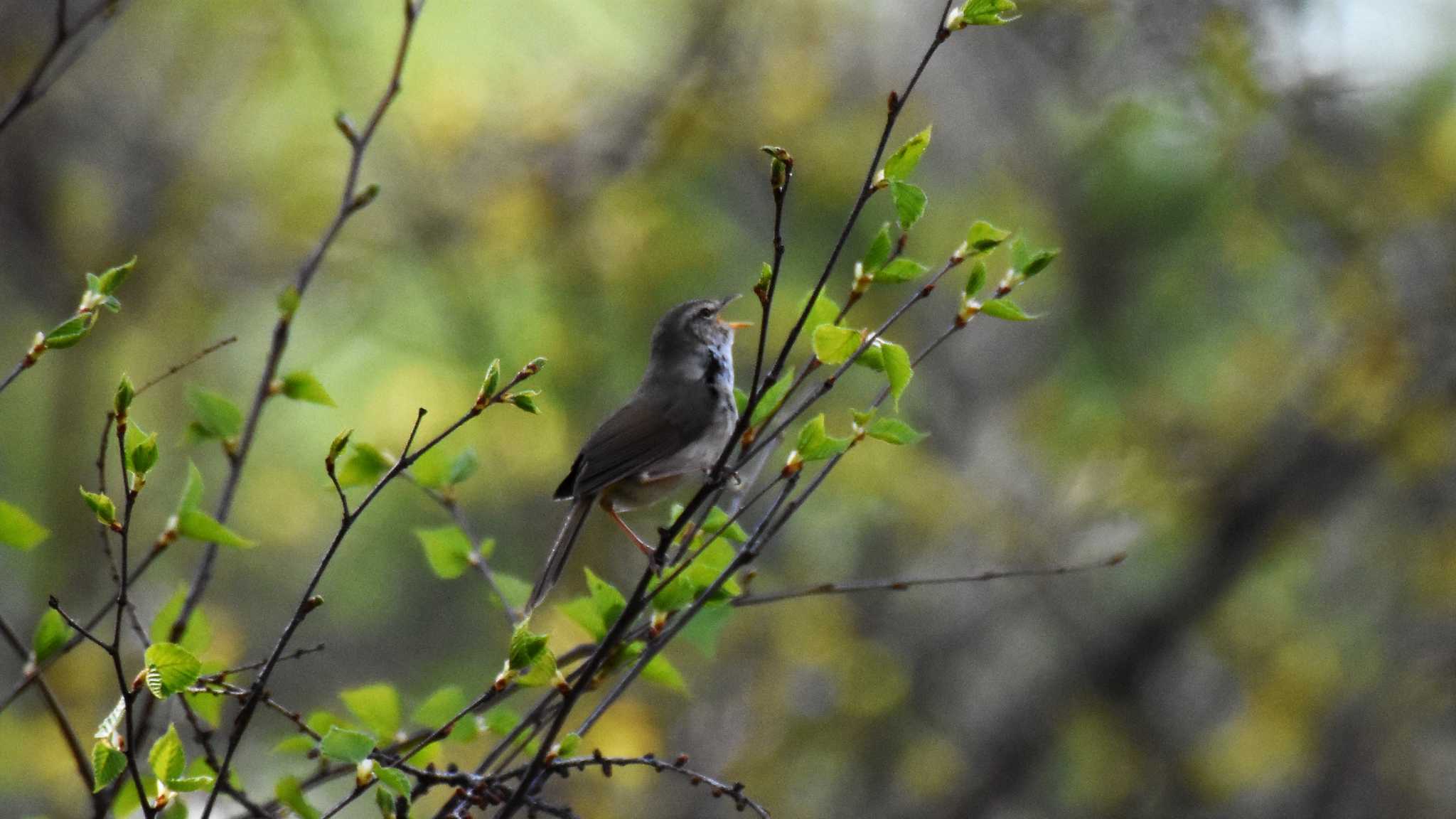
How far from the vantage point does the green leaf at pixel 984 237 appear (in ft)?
8.93

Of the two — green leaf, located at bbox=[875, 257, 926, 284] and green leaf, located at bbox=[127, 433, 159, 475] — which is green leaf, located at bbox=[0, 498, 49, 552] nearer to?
green leaf, located at bbox=[127, 433, 159, 475]

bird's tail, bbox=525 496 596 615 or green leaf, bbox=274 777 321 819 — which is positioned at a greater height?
bird's tail, bbox=525 496 596 615

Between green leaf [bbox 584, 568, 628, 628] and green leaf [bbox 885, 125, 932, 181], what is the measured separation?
3.48ft

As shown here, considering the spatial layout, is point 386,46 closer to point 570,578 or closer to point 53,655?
point 570,578

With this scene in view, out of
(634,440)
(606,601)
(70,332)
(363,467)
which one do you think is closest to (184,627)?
(363,467)

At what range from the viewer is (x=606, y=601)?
2.95m

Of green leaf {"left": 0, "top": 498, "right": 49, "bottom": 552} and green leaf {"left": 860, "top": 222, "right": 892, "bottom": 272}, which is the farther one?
green leaf {"left": 860, "top": 222, "right": 892, "bottom": 272}

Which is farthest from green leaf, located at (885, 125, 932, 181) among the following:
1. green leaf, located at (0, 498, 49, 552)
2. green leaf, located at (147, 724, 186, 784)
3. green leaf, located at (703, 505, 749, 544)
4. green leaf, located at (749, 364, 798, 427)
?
green leaf, located at (0, 498, 49, 552)

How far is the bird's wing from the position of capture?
4.49 m

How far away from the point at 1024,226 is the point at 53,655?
889 centimetres

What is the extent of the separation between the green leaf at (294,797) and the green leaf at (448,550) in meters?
0.88

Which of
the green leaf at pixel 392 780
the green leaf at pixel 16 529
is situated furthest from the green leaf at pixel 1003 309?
the green leaf at pixel 16 529

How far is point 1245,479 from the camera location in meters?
8.78

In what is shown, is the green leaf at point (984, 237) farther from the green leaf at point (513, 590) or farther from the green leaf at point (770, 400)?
the green leaf at point (513, 590)
